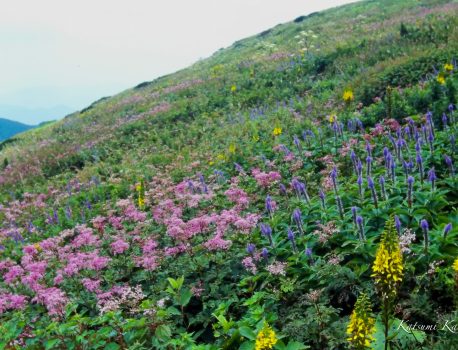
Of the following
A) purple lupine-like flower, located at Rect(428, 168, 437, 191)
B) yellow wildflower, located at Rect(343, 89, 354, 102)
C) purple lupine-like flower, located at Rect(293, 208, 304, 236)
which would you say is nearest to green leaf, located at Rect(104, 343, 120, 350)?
purple lupine-like flower, located at Rect(293, 208, 304, 236)

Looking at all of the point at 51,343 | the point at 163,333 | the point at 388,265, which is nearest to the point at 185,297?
the point at 163,333

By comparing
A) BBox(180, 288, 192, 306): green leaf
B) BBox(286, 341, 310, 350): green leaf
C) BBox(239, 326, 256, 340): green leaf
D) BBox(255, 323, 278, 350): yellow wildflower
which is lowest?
BBox(286, 341, 310, 350): green leaf

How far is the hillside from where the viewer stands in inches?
156

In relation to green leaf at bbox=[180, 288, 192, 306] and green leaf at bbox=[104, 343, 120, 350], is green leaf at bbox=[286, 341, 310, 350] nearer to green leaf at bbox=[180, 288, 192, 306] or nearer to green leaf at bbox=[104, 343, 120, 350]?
green leaf at bbox=[180, 288, 192, 306]

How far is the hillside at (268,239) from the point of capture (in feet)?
13.0

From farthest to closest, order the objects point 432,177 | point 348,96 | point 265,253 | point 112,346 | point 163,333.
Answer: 1. point 348,96
2. point 432,177
3. point 265,253
4. point 112,346
5. point 163,333

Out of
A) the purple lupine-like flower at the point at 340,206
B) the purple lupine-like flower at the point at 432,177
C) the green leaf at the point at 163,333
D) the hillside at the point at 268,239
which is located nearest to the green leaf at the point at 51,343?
the hillside at the point at 268,239

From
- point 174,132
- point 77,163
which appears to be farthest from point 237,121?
point 77,163

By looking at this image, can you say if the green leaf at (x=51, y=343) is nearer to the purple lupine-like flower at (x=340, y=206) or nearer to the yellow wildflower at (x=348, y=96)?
the purple lupine-like flower at (x=340, y=206)

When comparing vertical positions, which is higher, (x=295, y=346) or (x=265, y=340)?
(x=265, y=340)

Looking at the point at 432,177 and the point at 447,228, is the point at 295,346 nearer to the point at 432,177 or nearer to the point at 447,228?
the point at 447,228

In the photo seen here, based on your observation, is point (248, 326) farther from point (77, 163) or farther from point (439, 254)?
point (77, 163)

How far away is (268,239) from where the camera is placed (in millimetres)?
5402

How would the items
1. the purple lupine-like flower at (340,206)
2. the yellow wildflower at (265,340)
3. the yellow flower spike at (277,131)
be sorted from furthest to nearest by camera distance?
the yellow flower spike at (277,131) → the purple lupine-like flower at (340,206) → the yellow wildflower at (265,340)
